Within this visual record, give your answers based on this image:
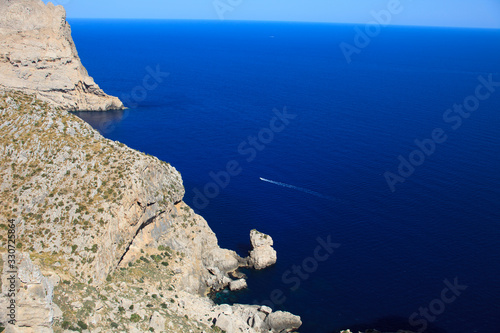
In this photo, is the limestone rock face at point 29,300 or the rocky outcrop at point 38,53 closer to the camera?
the limestone rock face at point 29,300

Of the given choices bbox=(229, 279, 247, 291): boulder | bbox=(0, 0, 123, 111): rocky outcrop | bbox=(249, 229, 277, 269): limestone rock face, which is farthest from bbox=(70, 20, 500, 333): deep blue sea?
bbox=(0, 0, 123, 111): rocky outcrop

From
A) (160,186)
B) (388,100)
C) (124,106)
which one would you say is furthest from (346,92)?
(160,186)

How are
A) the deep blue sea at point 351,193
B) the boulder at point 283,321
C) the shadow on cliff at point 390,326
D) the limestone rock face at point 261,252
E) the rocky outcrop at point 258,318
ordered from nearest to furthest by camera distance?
1. the rocky outcrop at point 258,318
2. the boulder at point 283,321
3. the shadow on cliff at point 390,326
4. the deep blue sea at point 351,193
5. the limestone rock face at point 261,252

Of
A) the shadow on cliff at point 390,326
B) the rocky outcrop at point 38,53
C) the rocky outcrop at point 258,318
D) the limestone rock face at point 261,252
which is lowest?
the rocky outcrop at point 258,318

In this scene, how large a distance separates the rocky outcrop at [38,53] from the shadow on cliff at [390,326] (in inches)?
4394

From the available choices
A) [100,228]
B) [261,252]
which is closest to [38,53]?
[261,252]

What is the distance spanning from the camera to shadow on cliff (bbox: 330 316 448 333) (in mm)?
62312

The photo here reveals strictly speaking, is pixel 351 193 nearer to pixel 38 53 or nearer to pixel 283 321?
pixel 283 321

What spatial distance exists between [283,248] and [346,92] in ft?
405

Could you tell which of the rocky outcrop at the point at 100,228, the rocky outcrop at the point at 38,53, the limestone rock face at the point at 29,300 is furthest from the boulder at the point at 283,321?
the rocky outcrop at the point at 38,53

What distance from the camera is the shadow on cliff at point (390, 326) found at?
204 ft

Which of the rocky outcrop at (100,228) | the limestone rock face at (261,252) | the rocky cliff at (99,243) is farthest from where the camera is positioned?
the limestone rock face at (261,252)

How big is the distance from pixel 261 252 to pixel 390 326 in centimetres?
2166

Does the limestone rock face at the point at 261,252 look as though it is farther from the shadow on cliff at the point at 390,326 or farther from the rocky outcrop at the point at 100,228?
the shadow on cliff at the point at 390,326
